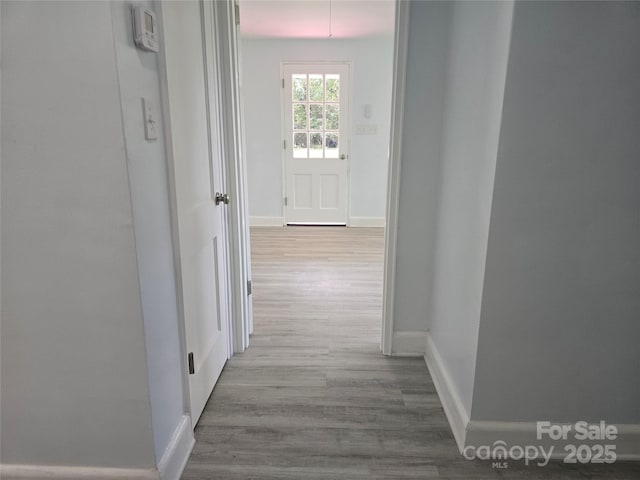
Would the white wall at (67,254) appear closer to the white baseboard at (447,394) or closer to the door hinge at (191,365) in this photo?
the door hinge at (191,365)

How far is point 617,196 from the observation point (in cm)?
142

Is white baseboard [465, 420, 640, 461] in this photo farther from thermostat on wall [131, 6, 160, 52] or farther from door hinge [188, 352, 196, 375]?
thermostat on wall [131, 6, 160, 52]

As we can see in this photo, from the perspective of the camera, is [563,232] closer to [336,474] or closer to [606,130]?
[606,130]

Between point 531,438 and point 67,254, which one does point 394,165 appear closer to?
point 531,438

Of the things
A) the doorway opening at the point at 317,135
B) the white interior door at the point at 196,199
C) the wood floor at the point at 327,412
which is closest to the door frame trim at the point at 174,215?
the white interior door at the point at 196,199

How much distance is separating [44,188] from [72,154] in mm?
126

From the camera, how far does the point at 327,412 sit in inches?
75.5

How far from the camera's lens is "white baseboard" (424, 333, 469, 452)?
5.57 ft

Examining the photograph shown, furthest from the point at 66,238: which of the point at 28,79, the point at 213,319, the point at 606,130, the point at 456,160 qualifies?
the point at 606,130

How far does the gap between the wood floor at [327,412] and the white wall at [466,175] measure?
0.22 metres

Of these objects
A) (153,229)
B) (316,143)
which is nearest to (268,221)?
(316,143)

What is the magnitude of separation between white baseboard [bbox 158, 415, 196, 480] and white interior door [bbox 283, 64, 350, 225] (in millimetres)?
4067

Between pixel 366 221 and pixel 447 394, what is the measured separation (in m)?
3.77

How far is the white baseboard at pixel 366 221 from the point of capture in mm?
5578
